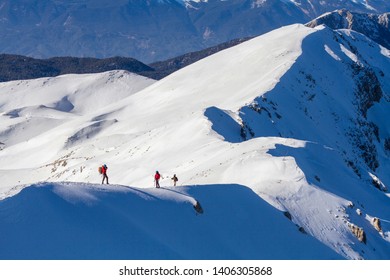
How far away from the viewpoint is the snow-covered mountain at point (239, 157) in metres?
26.0

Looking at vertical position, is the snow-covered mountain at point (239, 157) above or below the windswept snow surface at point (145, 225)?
below

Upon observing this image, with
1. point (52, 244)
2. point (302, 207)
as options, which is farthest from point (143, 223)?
point (302, 207)

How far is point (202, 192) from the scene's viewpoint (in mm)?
30641

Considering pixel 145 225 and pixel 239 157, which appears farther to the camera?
pixel 239 157

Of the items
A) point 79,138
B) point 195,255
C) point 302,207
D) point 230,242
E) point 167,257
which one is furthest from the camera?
point 79,138

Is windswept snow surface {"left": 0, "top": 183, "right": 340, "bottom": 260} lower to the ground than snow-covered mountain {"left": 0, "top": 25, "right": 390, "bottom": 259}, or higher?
higher

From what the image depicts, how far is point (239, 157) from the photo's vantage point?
132 feet

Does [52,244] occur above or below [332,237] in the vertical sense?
above

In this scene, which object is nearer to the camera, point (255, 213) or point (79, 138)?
point (255, 213)

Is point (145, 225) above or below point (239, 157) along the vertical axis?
above

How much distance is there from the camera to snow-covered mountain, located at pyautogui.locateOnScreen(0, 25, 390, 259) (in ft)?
85.3

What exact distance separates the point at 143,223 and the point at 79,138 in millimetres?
59289

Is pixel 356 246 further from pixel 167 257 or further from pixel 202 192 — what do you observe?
pixel 167 257

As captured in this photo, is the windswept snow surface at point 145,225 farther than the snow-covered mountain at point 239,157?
No
